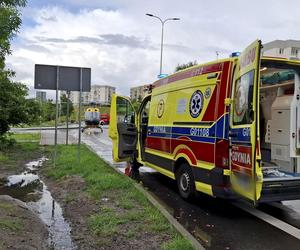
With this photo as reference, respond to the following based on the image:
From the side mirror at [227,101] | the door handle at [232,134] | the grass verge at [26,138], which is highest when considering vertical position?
the side mirror at [227,101]

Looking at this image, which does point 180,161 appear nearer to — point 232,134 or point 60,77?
point 232,134

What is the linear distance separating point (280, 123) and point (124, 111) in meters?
4.71

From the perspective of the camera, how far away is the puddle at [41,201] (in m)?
5.82

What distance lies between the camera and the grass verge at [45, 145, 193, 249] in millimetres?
5562

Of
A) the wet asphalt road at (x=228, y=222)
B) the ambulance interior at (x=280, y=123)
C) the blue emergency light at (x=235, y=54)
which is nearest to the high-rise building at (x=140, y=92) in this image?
the wet asphalt road at (x=228, y=222)

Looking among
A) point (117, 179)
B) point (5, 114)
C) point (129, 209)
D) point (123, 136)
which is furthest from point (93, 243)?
point (5, 114)

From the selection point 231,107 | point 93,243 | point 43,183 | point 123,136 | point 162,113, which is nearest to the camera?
point 93,243

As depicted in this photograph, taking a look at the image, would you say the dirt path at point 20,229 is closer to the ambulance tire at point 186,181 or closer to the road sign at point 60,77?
the ambulance tire at point 186,181

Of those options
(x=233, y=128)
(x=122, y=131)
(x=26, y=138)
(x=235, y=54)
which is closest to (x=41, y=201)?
(x=122, y=131)

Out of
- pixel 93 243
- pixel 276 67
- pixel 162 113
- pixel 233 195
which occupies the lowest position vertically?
pixel 93 243

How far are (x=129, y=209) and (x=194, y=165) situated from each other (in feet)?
4.55

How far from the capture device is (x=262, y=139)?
8.24 m

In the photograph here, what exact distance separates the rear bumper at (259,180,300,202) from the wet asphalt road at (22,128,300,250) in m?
0.43

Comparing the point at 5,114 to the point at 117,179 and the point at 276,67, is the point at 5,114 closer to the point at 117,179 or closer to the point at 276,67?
the point at 117,179
